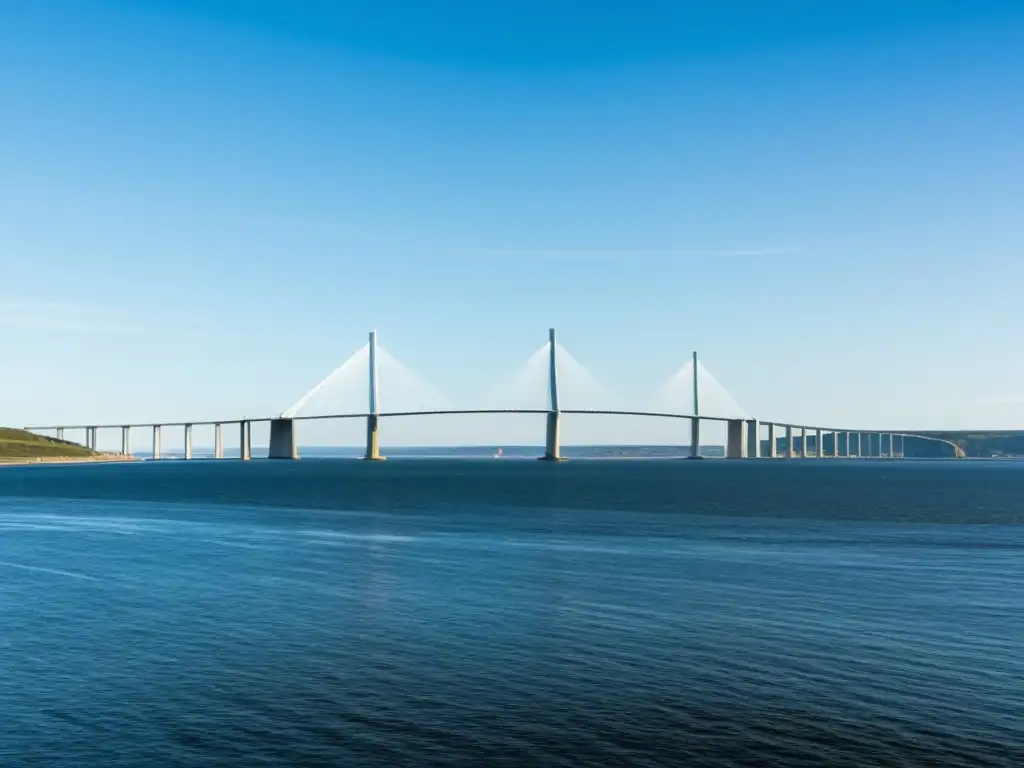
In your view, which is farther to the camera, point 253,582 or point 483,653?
point 253,582

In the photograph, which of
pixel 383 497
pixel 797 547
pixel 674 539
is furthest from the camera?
pixel 383 497

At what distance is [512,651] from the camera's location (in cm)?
2514

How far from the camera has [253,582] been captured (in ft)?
124

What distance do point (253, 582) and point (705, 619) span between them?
17.0m

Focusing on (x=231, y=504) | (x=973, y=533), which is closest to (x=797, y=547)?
(x=973, y=533)

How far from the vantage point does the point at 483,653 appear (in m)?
25.0

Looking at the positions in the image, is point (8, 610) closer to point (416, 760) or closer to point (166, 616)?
point (166, 616)

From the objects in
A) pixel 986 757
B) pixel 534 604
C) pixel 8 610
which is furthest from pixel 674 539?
pixel 986 757

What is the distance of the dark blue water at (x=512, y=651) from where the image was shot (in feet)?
58.6

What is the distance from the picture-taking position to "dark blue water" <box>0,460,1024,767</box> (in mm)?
17859

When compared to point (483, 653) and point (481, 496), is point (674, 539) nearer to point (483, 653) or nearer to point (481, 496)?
point (483, 653)

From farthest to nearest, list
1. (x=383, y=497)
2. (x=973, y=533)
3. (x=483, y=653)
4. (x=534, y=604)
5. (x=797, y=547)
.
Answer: (x=383, y=497)
(x=973, y=533)
(x=797, y=547)
(x=534, y=604)
(x=483, y=653)

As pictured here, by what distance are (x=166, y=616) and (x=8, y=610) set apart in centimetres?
498

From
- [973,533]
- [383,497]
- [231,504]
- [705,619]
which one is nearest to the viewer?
[705,619]
